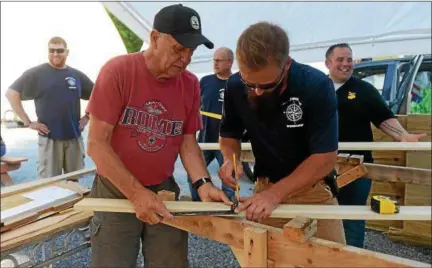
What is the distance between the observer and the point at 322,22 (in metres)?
5.05

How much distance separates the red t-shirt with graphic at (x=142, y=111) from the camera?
194 centimetres

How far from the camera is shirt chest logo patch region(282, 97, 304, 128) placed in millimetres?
1911

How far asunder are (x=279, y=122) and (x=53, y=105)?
3.45 meters

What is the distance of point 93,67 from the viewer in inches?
511

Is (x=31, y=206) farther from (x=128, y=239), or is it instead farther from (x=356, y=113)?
(x=356, y=113)

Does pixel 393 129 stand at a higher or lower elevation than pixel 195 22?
lower

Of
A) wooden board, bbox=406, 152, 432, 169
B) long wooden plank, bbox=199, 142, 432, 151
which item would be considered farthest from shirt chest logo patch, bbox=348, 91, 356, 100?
wooden board, bbox=406, 152, 432, 169

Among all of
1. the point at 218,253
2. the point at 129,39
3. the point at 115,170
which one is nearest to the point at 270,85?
the point at 115,170

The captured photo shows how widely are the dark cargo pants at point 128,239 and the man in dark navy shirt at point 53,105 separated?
2.79m

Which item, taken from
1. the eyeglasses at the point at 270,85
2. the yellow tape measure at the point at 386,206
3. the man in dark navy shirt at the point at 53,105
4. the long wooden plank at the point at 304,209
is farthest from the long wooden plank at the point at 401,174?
the man in dark navy shirt at the point at 53,105

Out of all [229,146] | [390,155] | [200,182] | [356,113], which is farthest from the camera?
[390,155]

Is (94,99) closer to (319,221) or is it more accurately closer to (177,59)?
(177,59)

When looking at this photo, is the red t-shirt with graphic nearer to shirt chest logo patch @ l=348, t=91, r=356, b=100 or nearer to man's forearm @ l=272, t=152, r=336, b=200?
man's forearm @ l=272, t=152, r=336, b=200

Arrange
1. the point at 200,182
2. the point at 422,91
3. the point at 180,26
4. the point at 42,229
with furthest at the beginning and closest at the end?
the point at 422,91 < the point at 42,229 < the point at 200,182 < the point at 180,26
